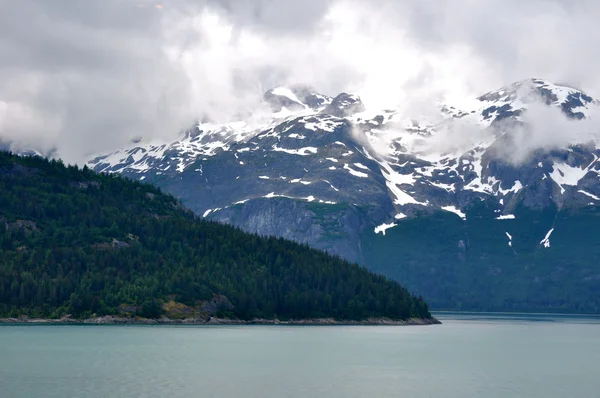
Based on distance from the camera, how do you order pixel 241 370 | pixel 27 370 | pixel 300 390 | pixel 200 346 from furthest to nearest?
pixel 200 346
pixel 241 370
pixel 27 370
pixel 300 390

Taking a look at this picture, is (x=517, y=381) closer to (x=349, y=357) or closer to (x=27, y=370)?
(x=349, y=357)

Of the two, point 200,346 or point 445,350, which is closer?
point 200,346

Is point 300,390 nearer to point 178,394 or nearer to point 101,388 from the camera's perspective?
point 178,394

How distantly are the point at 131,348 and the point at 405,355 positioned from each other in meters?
51.0

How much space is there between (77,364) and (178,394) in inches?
1399

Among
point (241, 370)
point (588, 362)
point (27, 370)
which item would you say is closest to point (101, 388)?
point (27, 370)

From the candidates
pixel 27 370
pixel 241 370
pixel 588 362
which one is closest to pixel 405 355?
pixel 588 362

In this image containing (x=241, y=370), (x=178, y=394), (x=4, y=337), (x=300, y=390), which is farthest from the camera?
(x=4, y=337)

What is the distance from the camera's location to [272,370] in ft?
461

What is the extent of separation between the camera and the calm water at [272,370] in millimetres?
116500

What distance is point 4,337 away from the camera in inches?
7594

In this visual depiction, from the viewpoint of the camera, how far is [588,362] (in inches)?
6786

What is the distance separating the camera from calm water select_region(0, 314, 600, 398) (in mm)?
116500

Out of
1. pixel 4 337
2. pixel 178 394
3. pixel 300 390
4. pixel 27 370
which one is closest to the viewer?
pixel 178 394
